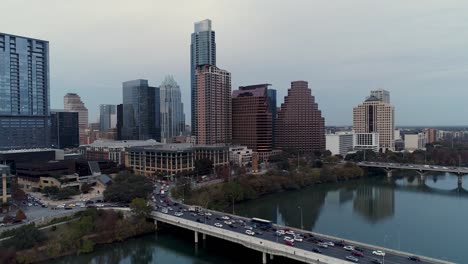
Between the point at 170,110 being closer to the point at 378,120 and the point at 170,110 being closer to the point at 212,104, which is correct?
Answer: the point at 212,104

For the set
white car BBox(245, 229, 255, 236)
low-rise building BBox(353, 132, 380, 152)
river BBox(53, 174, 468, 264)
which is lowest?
river BBox(53, 174, 468, 264)

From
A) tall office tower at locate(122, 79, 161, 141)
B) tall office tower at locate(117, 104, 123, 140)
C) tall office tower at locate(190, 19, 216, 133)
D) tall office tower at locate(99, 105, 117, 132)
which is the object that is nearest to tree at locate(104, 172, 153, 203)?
tall office tower at locate(190, 19, 216, 133)

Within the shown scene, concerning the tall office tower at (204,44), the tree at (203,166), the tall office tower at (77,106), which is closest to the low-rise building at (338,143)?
the tall office tower at (204,44)

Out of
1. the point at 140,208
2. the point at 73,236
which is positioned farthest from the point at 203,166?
the point at 73,236

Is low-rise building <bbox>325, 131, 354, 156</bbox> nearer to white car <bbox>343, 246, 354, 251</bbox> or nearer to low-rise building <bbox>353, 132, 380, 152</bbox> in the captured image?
low-rise building <bbox>353, 132, 380, 152</bbox>

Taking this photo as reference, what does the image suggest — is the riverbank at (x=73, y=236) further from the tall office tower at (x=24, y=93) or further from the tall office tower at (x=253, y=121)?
the tall office tower at (x=253, y=121)

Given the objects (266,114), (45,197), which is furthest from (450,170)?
(45,197)
